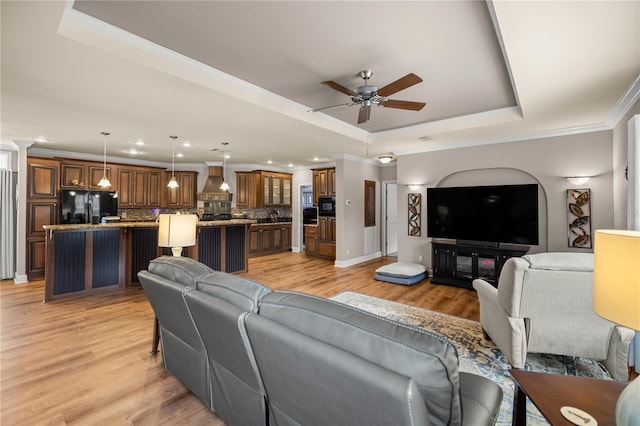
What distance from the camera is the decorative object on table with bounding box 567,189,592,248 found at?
4.28 metres

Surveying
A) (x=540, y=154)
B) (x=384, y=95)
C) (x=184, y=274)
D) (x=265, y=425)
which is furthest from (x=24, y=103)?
(x=540, y=154)

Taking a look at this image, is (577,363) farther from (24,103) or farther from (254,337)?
(24,103)

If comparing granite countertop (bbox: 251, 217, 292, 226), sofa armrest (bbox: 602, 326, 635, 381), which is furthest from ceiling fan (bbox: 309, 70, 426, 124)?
granite countertop (bbox: 251, 217, 292, 226)

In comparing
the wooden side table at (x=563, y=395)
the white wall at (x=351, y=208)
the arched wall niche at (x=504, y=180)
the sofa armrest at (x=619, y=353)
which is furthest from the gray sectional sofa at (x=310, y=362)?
the white wall at (x=351, y=208)

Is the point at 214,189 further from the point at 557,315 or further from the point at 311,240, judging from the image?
the point at 557,315

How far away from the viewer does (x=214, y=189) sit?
7.78m

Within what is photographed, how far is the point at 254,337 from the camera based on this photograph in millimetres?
1282

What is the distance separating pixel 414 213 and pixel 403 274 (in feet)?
4.69

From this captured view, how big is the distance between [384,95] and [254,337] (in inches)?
99.7

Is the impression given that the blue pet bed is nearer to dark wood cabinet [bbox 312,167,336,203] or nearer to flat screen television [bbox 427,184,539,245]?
flat screen television [bbox 427,184,539,245]

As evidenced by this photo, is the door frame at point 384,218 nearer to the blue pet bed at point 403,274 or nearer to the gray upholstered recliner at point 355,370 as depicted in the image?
the blue pet bed at point 403,274

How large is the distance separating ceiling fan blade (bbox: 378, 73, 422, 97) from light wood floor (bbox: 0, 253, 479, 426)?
113 inches

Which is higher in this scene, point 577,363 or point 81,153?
point 81,153

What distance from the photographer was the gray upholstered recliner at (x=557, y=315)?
7.07ft
